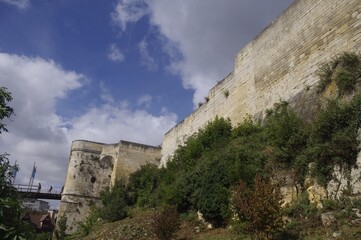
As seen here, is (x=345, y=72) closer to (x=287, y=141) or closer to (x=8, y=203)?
(x=287, y=141)

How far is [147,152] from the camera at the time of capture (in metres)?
26.9

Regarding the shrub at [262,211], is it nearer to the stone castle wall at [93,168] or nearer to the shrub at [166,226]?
the shrub at [166,226]

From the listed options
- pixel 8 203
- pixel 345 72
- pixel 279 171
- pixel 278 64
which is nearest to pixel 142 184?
pixel 278 64

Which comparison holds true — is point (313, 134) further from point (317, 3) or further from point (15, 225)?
point (15, 225)

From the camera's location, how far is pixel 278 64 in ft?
44.2

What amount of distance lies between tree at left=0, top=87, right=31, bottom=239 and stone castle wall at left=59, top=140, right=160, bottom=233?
1937cm

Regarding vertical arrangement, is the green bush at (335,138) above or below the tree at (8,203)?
above

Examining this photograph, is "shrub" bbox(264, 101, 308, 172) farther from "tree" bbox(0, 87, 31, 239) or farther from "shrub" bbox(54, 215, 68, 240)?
"shrub" bbox(54, 215, 68, 240)

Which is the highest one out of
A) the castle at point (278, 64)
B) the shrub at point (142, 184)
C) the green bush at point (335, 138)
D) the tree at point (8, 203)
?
the castle at point (278, 64)

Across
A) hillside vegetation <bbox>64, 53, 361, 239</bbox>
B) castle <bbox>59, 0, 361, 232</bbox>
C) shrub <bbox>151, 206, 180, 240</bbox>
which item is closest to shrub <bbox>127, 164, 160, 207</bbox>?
castle <bbox>59, 0, 361, 232</bbox>

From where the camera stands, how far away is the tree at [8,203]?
17.2 feet

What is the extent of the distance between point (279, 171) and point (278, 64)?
5.29 meters

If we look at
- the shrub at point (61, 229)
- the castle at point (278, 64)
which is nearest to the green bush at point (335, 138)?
the castle at point (278, 64)

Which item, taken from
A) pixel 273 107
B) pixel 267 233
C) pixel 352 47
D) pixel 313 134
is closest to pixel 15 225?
pixel 267 233
